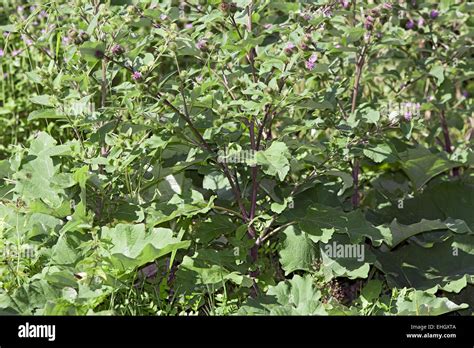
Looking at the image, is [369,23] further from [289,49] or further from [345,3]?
[289,49]

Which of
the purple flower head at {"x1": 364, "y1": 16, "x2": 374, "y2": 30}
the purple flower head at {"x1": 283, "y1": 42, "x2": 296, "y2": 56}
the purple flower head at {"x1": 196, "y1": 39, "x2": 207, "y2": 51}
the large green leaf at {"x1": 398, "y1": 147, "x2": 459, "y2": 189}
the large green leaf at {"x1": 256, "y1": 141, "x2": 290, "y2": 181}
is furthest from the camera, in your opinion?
the large green leaf at {"x1": 398, "y1": 147, "x2": 459, "y2": 189}

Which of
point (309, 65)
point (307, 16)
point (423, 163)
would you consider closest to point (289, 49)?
point (309, 65)

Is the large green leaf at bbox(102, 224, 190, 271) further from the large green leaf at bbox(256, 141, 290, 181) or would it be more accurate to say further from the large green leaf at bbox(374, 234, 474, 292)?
the large green leaf at bbox(374, 234, 474, 292)

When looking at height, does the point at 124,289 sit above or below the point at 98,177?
below

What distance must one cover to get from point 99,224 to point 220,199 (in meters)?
0.57

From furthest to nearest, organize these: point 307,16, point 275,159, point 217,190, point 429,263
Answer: point 217,190 → point 429,263 → point 307,16 → point 275,159

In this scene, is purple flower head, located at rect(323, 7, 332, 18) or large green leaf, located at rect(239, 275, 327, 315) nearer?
large green leaf, located at rect(239, 275, 327, 315)

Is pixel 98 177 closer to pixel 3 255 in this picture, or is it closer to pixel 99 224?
pixel 99 224

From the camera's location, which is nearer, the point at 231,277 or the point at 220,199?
the point at 231,277

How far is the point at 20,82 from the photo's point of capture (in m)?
5.04

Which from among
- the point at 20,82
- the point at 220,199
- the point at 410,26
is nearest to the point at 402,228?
the point at 220,199

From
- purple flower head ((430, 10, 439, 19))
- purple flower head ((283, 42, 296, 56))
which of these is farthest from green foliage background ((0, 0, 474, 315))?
purple flower head ((430, 10, 439, 19))
